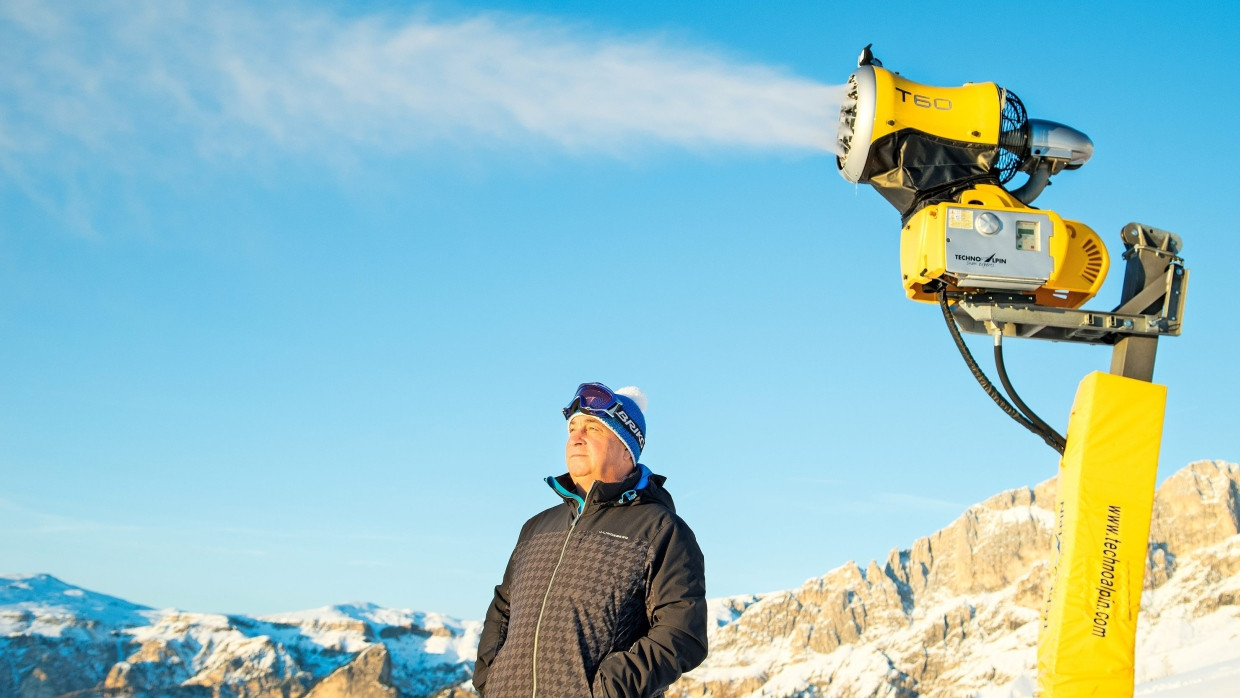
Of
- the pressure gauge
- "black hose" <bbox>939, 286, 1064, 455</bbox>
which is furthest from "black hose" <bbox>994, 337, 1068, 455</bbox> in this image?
the pressure gauge

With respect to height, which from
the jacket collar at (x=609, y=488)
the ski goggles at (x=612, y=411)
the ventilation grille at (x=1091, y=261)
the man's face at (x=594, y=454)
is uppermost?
the ventilation grille at (x=1091, y=261)

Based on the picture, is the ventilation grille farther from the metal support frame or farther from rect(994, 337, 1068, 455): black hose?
rect(994, 337, 1068, 455): black hose

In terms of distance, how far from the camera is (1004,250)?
17.3ft

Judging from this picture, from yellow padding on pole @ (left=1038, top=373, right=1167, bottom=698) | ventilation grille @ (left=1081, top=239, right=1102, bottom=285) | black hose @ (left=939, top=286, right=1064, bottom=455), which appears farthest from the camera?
ventilation grille @ (left=1081, top=239, right=1102, bottom=285)

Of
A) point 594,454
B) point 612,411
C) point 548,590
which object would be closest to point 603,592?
point 548,590

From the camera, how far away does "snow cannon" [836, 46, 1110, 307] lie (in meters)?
5.26

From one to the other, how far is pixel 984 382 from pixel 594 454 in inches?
69.7

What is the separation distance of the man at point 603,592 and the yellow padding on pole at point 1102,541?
4.75ft

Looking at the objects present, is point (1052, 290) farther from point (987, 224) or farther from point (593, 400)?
point (593, 400)

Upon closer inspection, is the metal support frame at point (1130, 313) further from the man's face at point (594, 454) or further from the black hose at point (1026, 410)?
the man's face at point (594, 454)

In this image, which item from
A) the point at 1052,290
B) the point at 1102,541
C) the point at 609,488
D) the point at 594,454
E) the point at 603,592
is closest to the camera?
the point at 1102,541

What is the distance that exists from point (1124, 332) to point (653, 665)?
2.57 m

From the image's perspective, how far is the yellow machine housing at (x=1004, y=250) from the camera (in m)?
5.23

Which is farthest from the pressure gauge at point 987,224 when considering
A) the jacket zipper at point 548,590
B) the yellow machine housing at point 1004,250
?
the jacket zipper at point 548,590
